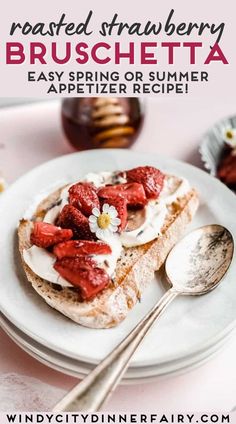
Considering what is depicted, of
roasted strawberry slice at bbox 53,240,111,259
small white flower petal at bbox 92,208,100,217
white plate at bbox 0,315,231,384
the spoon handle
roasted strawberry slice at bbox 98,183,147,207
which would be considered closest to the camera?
the spoon handle

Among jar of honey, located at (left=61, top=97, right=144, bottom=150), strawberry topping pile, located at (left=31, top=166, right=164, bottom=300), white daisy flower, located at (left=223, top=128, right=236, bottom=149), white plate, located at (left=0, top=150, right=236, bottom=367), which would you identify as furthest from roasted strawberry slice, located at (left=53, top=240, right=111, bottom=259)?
white daisy flower, located at (left=223, top=128, right=236, bottom=149)

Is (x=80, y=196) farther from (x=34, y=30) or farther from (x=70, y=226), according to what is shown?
(x=34, y=30)

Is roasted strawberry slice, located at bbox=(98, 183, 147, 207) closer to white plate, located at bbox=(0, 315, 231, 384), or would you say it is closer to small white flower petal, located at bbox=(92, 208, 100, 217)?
small white flower petal, located at bbox=(92, 208, 100, 217)

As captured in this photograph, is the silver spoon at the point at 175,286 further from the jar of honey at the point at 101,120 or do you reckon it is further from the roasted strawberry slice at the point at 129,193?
the jar of honey at the point at 101,120

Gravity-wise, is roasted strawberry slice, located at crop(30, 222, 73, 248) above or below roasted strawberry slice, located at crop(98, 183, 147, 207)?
below

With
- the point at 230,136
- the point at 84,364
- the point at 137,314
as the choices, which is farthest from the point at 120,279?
the point at 230,136

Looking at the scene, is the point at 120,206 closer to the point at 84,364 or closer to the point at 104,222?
the point at 104,222

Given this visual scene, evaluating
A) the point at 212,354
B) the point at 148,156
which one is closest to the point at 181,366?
the point at 212,354
